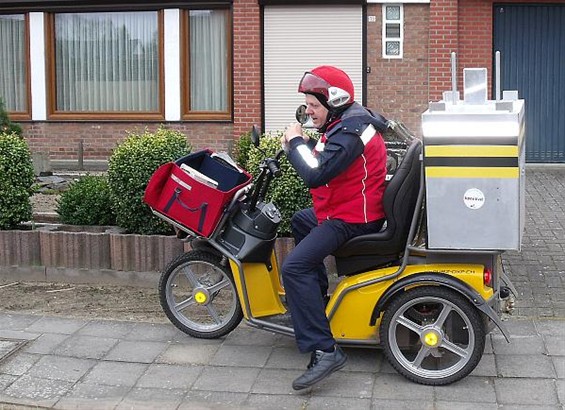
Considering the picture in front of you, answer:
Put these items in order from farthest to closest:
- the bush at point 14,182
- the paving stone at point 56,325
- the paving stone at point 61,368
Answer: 1. the bush at point 14,182
2. the paving stone at point 56,325
3. the paving stone at point 61,368

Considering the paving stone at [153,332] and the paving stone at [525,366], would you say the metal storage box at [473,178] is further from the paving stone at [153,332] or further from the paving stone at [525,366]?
the paving stone at [153,332]

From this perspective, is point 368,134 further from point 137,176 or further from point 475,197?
point 137,176

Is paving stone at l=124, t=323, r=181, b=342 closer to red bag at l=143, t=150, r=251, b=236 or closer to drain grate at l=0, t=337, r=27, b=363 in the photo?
drain grate at l=0, t=337, r=27, b=363

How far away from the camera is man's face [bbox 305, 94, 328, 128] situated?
215 inches

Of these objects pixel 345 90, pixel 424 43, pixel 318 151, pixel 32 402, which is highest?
pixel 424 43

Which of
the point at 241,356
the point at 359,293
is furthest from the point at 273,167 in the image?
the point at 241,356

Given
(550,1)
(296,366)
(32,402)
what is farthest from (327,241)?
(550,1)

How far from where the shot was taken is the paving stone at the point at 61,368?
562 cm

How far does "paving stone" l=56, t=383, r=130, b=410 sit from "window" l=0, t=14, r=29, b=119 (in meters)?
10.9

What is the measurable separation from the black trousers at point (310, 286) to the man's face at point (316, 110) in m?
0.62

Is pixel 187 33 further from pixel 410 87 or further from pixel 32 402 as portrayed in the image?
pixel 32 402

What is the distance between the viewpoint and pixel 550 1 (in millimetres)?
14250

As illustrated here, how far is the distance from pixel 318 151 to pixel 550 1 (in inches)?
398

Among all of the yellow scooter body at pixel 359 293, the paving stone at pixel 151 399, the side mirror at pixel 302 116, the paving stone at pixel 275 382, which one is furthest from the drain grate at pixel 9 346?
the side mirror at pixel 302 116
